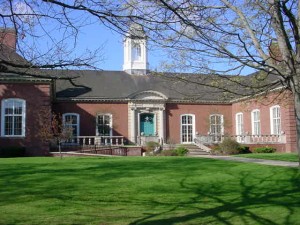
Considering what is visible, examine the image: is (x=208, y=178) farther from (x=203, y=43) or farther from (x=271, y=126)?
(x=271, y=126)

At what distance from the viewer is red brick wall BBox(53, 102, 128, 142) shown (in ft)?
116

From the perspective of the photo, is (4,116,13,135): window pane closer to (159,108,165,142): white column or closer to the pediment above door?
the pediment above door

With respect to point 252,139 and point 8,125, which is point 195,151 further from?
point 8,125

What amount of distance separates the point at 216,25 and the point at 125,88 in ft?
99.4

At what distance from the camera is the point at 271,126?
1303 inches

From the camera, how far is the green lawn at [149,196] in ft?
26.4

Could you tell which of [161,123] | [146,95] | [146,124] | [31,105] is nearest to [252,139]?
[161,123]

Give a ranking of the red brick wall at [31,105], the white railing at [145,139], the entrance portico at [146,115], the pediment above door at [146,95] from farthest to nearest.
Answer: the entrance portico at [146,115] < the pediment above door at [146,95] < the white railing at [145,139] < the red brick wall at [31,105]

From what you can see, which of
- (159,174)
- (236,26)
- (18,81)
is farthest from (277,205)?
(18,81)

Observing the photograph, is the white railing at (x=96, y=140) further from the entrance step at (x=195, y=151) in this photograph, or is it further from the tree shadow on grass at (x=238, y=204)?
the tree shadow on grass at (x=238, y=204)

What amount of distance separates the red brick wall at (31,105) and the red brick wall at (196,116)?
1178 centimetres

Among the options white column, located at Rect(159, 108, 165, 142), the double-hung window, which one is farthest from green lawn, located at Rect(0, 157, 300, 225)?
the double-hung window

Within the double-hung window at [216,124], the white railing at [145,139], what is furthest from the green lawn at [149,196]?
the double-hung window at [216,124]

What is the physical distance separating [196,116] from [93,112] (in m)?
9.18
